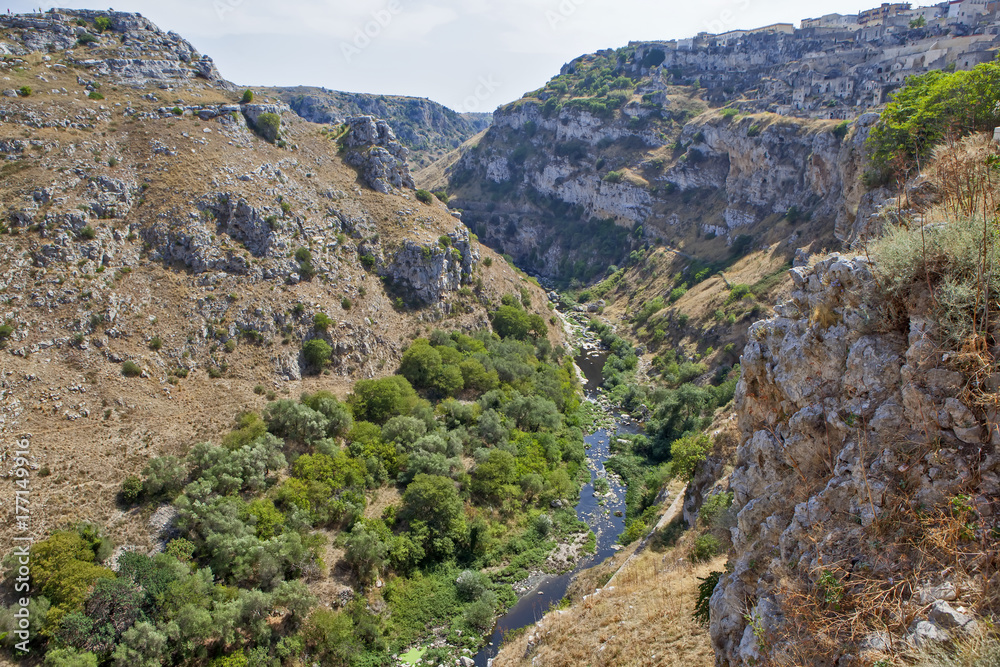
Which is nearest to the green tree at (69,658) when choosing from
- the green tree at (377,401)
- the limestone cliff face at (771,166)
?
the green tree at (377,401)

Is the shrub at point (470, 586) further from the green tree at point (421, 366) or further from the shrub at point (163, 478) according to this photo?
the green tree at point (421, 366)

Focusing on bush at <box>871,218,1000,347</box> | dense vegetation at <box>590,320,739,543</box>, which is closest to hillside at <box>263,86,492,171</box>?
dense vegetation at <box>590,320,739,543</box>

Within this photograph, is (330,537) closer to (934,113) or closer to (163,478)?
(163,478)

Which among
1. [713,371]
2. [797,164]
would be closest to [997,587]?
[713,371]

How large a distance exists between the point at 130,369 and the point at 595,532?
27661 millimetres

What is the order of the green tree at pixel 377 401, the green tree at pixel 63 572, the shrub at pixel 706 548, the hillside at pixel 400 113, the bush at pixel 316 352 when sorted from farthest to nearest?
the hillside at pixel 400 113 → the bush at pixel 316 352 → the green tree at pixel 377 401 → the green tree at pixel 63 572 → the shrub at pixel 706 548

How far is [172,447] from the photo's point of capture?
1077 inches

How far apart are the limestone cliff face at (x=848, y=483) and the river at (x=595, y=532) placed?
16.4 meters

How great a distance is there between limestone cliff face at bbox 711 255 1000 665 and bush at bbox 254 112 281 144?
47890 millimetres

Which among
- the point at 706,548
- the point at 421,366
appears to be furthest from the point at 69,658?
the point at 421,366

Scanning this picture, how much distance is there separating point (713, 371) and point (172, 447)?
41002mm

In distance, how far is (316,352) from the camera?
36562 mm

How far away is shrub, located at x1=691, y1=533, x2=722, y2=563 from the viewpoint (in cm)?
1831

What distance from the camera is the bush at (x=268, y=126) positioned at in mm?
47031
